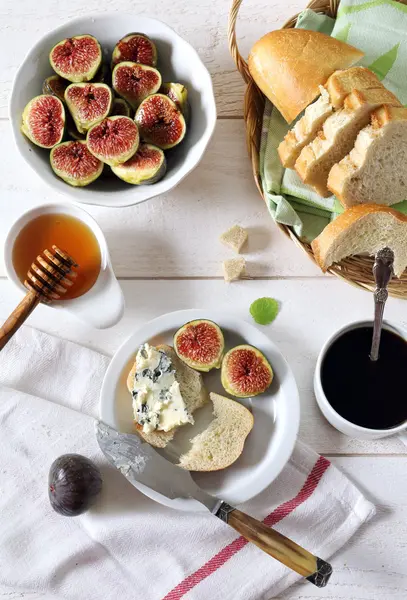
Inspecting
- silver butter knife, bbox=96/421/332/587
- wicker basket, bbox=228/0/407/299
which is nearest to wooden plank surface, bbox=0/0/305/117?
wicker basket, bbox=228/0/407/299

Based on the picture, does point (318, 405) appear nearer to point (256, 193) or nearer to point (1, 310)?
point (256, 193)

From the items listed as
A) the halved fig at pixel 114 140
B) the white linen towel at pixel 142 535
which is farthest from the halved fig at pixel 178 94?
the white linen towel at pixel 142 535

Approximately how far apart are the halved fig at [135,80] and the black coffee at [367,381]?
31.1 inches

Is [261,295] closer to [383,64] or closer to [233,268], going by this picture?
[233,268]

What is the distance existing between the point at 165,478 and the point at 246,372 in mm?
327

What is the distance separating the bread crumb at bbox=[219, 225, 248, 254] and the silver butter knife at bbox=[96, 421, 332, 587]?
1.82ft

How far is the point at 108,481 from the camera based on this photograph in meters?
1.96

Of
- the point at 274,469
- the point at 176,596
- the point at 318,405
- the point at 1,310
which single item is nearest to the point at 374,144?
the point at 318,405

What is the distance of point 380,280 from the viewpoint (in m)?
1.78

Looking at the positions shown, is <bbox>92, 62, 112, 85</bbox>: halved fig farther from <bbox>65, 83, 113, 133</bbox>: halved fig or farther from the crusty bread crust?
the crusty bread crust

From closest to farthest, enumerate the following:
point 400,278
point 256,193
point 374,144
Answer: point 374,144
point 400,278
point 256,193

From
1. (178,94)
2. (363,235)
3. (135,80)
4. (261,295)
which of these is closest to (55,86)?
(135,80)

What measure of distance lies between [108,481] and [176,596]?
34 cm

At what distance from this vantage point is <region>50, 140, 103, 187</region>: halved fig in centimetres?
186
